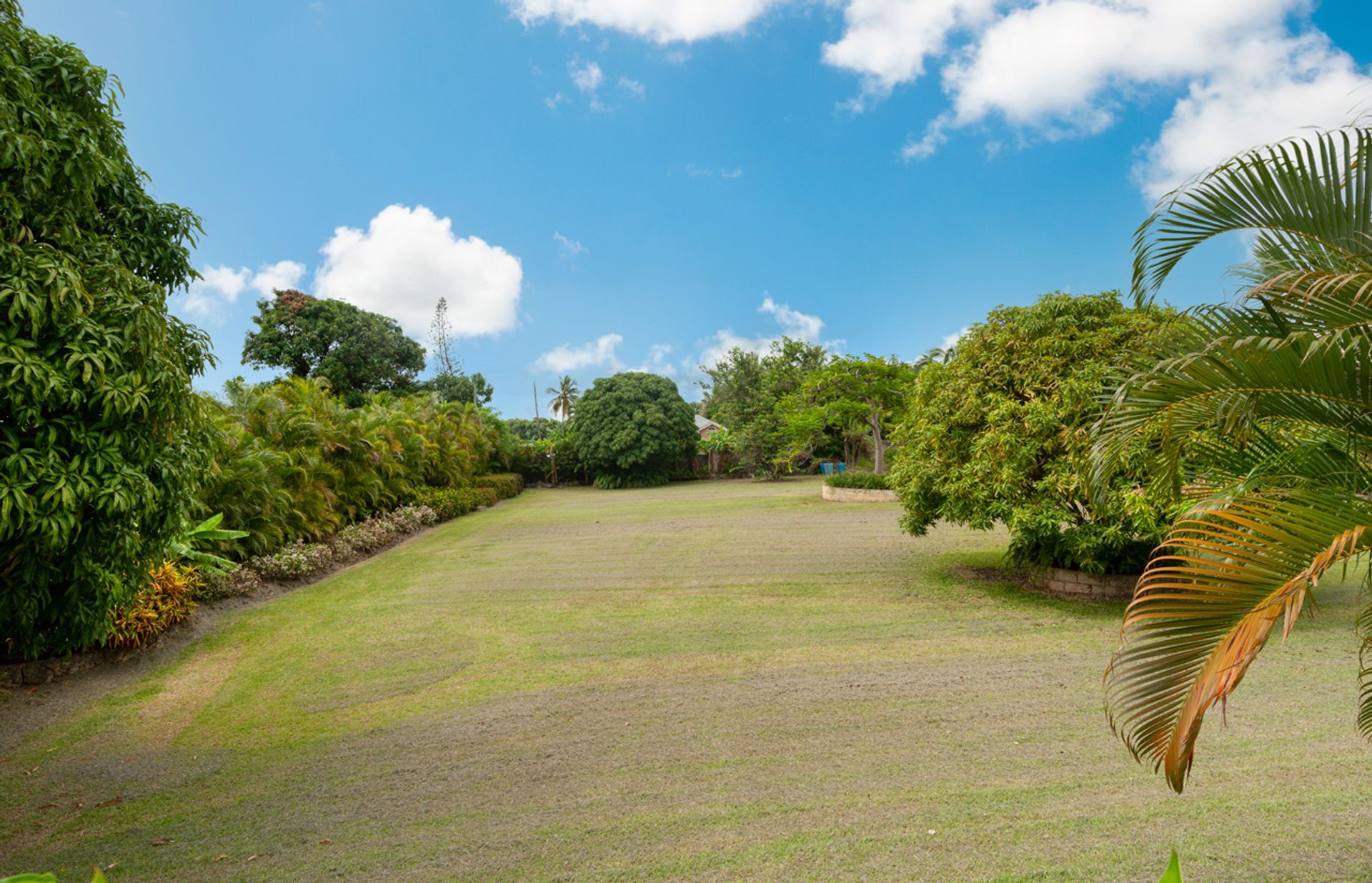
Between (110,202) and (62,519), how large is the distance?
204cm

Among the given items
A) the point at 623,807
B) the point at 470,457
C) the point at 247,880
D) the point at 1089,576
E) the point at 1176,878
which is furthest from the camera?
the point at 470,457

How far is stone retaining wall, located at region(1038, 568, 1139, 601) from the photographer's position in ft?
24.9

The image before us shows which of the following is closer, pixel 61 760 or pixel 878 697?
pixel 61 760

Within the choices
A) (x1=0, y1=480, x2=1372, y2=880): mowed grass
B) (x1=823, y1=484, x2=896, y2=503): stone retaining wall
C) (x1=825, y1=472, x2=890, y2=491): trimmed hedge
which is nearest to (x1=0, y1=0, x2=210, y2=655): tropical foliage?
(x1=0, y1=480, x2=1372, y2=880): mowed grass

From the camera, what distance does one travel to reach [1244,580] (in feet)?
6.68

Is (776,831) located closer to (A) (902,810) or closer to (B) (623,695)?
(A) (902,810)

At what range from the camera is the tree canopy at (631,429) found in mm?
29266

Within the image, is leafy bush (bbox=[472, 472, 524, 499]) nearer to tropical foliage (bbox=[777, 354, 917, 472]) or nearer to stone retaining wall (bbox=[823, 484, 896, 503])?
tropical foliage (bbox=[777, 354, 917, 472])

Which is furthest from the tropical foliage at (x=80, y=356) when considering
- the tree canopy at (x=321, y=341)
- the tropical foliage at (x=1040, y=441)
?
the tree canopy at (x=321, y=341)

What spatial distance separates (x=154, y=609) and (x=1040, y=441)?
8.30m

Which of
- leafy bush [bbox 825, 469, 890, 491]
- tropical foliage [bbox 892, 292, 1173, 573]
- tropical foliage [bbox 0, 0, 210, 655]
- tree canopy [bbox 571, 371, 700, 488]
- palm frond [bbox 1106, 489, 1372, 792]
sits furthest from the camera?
tree canopy [bbox 571, 371, 700, 488]

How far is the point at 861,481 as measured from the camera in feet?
61.9

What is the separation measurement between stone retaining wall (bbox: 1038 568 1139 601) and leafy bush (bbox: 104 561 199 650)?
8309 mm

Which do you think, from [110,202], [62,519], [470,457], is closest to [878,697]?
[62,519]
